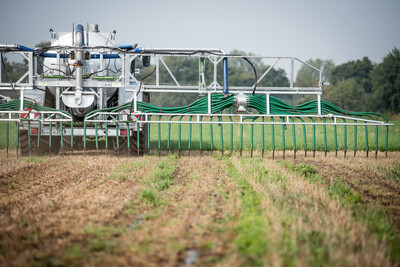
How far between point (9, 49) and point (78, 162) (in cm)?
444

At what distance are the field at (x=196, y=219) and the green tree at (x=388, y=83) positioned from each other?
173ft

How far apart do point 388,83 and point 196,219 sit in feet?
192

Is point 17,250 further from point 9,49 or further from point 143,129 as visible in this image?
point 9,49

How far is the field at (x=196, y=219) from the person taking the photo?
321 cm

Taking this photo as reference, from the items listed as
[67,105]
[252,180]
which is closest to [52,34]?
[67,105]

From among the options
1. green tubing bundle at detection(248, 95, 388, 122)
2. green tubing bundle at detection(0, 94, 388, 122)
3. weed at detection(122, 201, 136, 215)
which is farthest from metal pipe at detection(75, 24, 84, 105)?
weed at detection(122, 201, 136, 215)

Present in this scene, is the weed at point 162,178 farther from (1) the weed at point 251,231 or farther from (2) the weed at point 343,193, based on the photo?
(2) the weed at point 343,193

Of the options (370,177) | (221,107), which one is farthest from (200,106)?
(370,177)

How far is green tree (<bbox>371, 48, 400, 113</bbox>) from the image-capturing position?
5484cm

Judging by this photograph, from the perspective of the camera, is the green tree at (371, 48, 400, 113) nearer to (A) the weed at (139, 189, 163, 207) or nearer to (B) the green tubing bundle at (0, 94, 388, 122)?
(B) the green tubing bundle at (0, 94, 388, 122)

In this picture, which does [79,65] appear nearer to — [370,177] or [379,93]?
[370,177]

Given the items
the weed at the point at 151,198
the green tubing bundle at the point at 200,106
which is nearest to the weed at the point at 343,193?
the weed at the point at 151,198

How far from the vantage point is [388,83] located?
2208 inches

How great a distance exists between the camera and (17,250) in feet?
11.2
